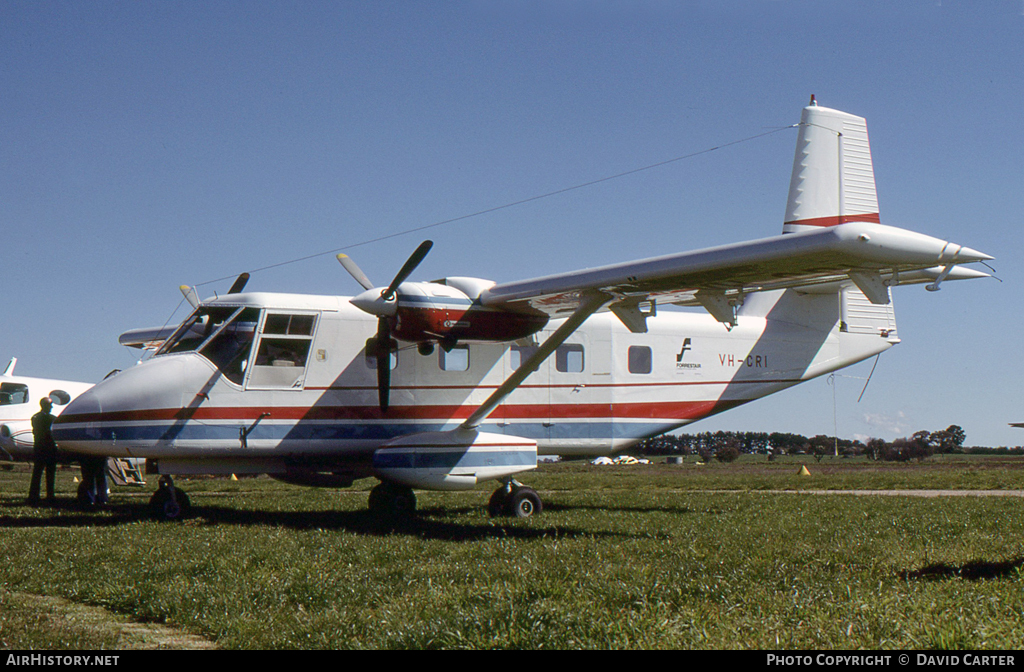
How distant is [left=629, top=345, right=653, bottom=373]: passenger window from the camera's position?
15586mm

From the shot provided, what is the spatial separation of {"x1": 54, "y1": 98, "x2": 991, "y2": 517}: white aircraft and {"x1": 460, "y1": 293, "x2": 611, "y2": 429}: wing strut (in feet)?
0.10

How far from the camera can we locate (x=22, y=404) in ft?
69.7

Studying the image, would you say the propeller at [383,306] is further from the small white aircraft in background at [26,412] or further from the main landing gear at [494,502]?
the small white aircraft in background at [26,412]

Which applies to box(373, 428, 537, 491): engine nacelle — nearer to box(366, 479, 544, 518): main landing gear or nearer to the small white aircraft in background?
box(366, 479, 544, 518): main landing gear

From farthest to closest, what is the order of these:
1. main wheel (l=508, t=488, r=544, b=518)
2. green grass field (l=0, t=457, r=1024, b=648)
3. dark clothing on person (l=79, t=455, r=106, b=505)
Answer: dark clothing on person (l=79, t=455, r=106, b=505) < main wheel (l=508, t=488, r=544, b=518) < green grass field (l=0, t=457, r=1024, b=648)

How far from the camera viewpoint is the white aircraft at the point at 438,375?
483 inches

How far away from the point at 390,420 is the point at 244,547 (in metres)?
5.25

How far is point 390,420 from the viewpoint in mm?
13867

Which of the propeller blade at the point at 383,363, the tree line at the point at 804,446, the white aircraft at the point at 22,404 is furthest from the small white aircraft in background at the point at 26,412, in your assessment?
the tree line at the point at 804,446

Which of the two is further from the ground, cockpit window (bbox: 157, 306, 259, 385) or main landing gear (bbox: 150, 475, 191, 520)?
cockpit window (bbox: 157, 306, 259, 385)

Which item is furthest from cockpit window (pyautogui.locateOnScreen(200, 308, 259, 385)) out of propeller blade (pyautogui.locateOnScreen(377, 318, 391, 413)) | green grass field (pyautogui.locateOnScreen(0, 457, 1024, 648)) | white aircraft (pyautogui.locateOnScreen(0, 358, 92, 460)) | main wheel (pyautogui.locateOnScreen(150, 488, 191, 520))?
white aircraft (pyautogui.locateOnScreen(0, 358, 92, 460))

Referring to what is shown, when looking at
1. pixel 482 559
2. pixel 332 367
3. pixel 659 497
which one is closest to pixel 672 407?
pixel 659 497

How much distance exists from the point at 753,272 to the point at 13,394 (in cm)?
1942

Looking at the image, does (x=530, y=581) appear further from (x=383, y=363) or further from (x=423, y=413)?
(x=423, y=413)
